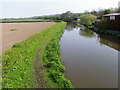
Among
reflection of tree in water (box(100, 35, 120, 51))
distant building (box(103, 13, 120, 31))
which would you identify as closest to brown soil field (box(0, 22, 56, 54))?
reflection of tree in water (box(100, 35, 120, 51))

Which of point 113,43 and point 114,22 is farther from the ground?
point 114,22

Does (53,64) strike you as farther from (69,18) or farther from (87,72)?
(69,18)

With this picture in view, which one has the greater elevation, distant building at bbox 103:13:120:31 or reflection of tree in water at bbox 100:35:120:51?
distant building at bbox 103:13:120:31

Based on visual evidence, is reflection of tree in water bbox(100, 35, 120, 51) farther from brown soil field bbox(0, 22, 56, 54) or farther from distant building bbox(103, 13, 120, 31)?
brown soil field bbox(0, 22, 56, 54)

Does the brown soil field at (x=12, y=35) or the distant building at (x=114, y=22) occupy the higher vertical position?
the distant building at (x=114, y=22)

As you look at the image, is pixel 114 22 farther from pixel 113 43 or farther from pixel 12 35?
pixel 12 35

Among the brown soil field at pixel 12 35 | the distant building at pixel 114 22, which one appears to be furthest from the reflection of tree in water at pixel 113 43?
the brown soil field at pixel 12 35

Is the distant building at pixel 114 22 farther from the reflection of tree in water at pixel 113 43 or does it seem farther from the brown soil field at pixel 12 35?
the brown soil field at pixel 12 35

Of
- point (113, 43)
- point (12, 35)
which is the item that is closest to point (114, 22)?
point (113, 43)

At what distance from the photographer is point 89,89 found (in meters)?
8.27

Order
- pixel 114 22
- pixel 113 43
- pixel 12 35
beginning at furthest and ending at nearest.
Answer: pixel 12 35 → pixel 114 22 → pixel 113 43

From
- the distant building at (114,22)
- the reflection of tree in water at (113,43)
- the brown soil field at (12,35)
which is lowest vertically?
the reflection of tree in water at (113,43)

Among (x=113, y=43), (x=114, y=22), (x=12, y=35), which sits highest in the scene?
(x=114, y=22)

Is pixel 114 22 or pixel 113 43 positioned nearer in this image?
pixel 113 43
